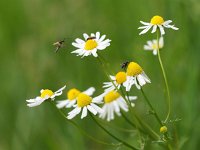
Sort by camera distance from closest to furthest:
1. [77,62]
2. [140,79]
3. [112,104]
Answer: [140,79] < [112,104] < [77,62]

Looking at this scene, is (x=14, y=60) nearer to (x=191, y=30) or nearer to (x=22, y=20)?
(x=22, y=20)

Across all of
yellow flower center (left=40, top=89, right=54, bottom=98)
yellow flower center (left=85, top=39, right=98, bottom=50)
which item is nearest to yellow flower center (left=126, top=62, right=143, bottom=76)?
yellow flower center (left=85, top=39, right=98, bottom=50)

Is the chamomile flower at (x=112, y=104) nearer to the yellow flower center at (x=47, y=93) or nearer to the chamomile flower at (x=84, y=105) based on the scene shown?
the chamomile flower at (x=84, y=105)

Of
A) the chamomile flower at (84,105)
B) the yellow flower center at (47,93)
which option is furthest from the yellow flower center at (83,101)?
the yellow flower center at (47,93)

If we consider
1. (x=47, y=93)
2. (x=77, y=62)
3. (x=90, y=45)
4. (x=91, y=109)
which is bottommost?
(x=91, y=109)

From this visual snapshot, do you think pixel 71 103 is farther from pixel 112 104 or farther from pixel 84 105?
pixel 84 105

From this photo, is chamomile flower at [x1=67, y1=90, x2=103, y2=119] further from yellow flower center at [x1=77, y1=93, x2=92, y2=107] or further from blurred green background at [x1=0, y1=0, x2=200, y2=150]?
blurred green background at [x1=0, y1=0, x2=200, y2=150]

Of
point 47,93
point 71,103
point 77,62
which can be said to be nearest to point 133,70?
point 47,93

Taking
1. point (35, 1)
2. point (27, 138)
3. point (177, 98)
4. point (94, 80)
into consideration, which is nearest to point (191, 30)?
point (177, 98)

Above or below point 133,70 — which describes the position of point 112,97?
above
